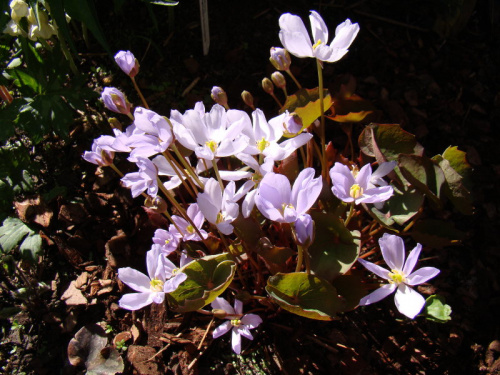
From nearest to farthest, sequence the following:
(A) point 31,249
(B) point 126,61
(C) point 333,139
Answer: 1. (B) point 126,61
2. (A) point 31,249
3. (C) point 333,139

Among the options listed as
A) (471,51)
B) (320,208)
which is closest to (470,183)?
(320,208)

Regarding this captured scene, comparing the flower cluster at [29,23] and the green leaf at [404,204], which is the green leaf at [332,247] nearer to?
the green leaf at [404,204]

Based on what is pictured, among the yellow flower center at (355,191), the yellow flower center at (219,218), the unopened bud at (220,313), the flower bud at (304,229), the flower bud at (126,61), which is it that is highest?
the flower bud at (126,61)

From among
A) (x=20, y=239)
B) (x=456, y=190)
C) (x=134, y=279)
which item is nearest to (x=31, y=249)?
(x=20, y=239)

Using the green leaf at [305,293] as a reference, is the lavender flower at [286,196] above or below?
above

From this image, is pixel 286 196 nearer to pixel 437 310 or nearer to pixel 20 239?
pixel 437 310

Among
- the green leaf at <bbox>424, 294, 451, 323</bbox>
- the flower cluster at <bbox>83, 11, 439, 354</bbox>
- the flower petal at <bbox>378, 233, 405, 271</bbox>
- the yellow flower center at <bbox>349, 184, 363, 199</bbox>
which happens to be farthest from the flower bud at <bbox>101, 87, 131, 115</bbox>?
the green leaf at <bbox>424, 294, 451, 323</bbox>

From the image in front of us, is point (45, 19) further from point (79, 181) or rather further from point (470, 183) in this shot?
point (470, 183)

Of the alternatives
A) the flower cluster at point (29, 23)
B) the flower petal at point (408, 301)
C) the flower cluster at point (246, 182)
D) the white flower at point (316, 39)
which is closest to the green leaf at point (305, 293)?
the flower cluster at point (246, 182)
